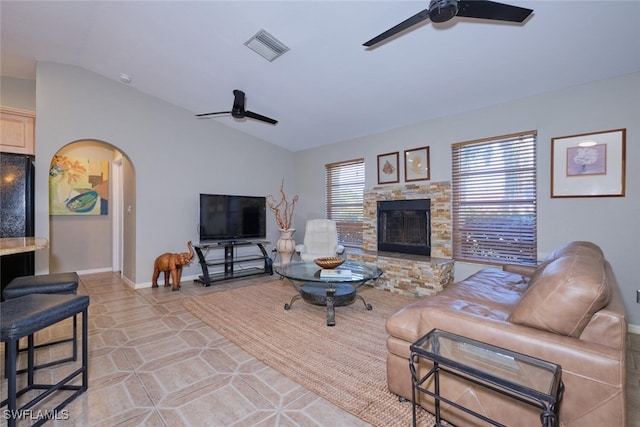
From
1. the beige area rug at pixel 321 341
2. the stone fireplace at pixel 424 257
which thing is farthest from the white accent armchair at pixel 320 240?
the beige area rug at pixel 321 341

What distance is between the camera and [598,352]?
1.13 meters

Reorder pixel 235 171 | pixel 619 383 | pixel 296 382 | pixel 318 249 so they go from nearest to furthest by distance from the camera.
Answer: pixel 619 383, pixel 296 382, pixel 318 249, pixel 235 171

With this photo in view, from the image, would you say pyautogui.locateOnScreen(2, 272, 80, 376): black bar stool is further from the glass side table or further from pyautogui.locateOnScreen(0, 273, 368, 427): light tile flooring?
the glass side table

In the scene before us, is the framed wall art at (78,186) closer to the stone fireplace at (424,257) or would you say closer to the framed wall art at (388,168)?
the stone fireplace at (424,257)

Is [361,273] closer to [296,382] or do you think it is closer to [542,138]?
[296,382]

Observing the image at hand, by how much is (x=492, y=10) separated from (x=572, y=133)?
83.2 inches

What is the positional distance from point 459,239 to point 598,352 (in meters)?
2.92

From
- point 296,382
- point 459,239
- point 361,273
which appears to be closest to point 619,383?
point 296,382

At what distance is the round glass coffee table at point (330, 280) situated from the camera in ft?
9.36

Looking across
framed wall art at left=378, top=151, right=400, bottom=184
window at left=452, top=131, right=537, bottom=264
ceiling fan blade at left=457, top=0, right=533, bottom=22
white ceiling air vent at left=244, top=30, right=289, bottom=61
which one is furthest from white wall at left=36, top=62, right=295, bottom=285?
ceiling fan blade at left=457, top=0, right=533, bottom=22

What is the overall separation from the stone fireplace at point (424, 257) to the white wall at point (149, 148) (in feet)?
9.31

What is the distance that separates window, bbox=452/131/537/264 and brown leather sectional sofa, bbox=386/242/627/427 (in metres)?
2.17

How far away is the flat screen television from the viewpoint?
186 inches

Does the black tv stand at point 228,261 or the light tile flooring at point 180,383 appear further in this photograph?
the black tv stand at point 228,261
